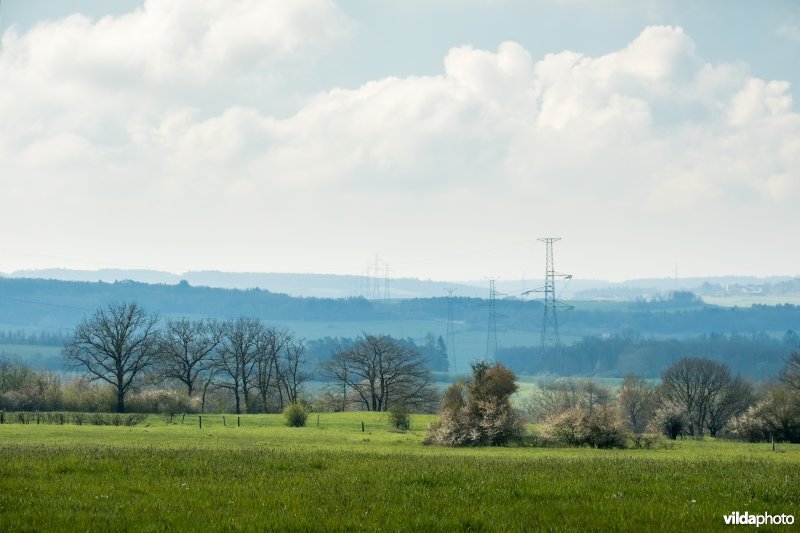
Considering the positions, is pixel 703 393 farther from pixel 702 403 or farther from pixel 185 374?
pixel 185 374

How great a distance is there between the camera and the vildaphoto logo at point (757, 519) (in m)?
14.8

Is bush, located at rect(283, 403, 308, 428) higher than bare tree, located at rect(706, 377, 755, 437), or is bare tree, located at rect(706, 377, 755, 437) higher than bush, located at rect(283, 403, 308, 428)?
bush, located at rect(283, 403, 308, 428)

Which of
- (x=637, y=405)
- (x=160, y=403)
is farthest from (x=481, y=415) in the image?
(x=637, y=405)

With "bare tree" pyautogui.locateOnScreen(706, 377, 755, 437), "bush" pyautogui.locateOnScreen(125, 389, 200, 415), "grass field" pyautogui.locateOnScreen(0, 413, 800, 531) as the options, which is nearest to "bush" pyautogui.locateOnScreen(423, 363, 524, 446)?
"grass field" pyautogui.locateOnScreen(0, 413, 800, 531)

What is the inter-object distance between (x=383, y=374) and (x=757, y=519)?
350 feet

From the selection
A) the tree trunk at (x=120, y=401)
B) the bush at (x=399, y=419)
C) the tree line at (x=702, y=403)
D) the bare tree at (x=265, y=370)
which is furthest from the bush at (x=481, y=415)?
the bare tree at (x=265, y=370)

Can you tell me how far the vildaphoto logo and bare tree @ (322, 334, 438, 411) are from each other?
325 ft

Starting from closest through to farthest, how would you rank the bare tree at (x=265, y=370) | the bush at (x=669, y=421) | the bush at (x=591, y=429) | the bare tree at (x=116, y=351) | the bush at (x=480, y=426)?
1. the bush at (x=591, y=429)
2. the bush at (x=480, y=426)
3. the bush at (x=669, y=421)
4. the bare tree at (x=116, y=351)
5. the bare tree at (x=265, y=370)

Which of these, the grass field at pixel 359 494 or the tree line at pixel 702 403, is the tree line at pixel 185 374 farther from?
the grass field at pixel 359 494

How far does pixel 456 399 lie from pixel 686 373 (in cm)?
7141

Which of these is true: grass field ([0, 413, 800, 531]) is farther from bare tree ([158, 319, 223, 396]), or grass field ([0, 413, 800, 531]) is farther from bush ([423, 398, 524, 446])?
bare tree ([158, 319, 223, 396])

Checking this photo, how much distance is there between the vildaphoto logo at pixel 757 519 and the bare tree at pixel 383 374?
99.0m

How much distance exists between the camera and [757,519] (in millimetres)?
15094

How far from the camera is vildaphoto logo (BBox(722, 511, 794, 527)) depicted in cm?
1484
